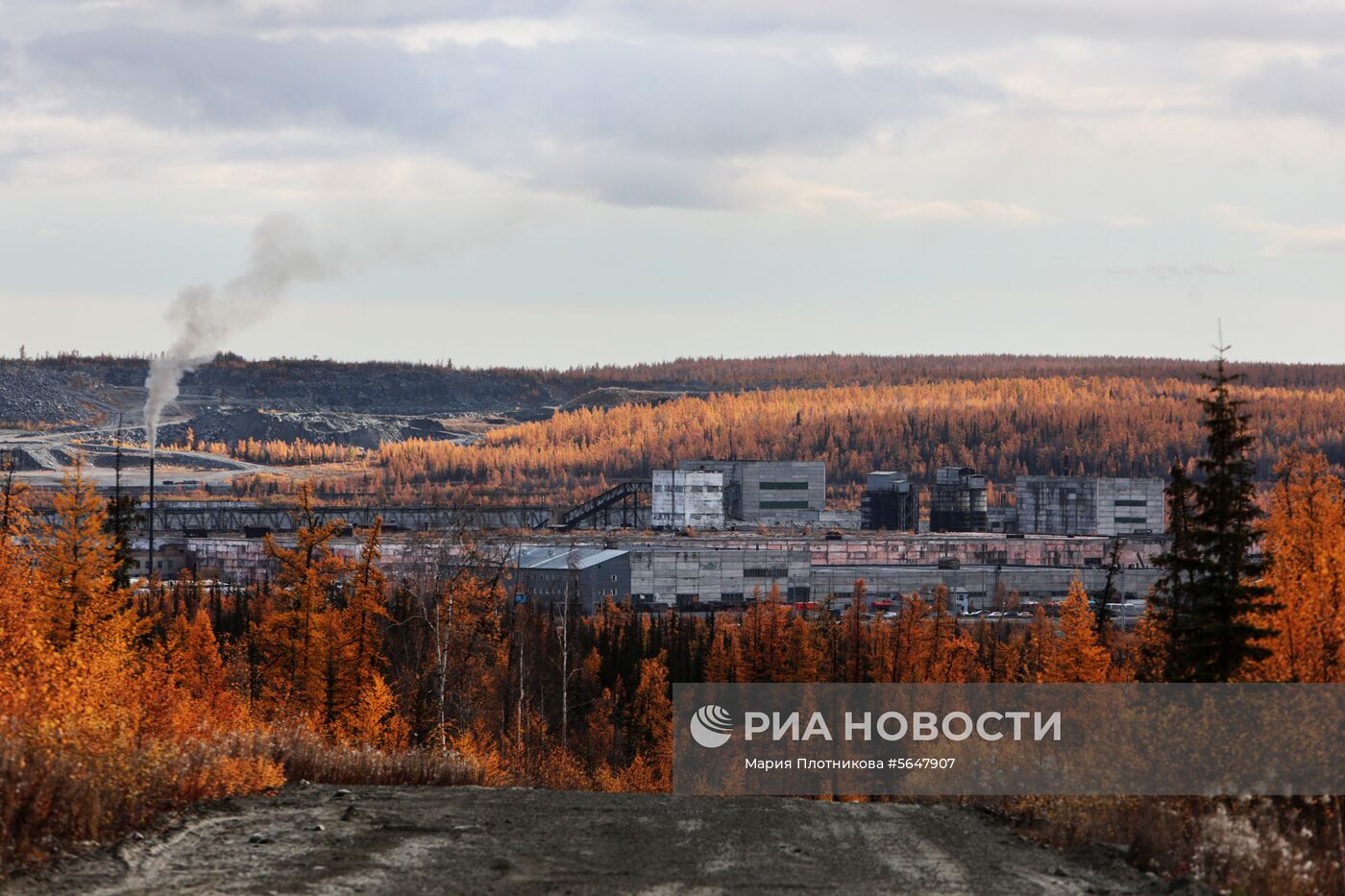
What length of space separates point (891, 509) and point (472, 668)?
117m

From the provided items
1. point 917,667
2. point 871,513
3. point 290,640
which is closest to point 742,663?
point 917,667

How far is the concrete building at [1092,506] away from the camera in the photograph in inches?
6491

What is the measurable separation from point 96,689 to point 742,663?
42235 mm

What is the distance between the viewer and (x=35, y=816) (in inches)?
543

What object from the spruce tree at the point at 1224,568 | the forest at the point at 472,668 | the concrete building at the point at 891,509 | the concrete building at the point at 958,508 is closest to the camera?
the forest at the point at 472,668

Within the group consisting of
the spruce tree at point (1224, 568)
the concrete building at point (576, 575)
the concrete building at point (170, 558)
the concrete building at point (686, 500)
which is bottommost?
the concrete building at point (170, 558)

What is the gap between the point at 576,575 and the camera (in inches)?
3917

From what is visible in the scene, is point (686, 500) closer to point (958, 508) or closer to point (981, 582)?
point (958, 508)

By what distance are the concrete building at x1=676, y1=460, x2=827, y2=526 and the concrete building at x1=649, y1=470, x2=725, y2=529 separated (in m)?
9.34

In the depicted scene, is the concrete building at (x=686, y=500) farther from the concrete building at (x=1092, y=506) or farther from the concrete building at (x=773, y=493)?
the concrete building at (x=1092, y=506)

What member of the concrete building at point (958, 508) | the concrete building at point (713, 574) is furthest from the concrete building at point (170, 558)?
the concrete building at point (958, 508)

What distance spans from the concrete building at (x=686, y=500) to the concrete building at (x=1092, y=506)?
35.6 metres

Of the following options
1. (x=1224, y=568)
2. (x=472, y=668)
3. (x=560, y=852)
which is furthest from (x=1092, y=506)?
(x=560, y=852)

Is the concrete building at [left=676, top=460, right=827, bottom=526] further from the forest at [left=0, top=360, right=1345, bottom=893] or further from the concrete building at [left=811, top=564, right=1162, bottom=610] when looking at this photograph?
the forest at [left=0, top=360, right=1345, bottom=893]
